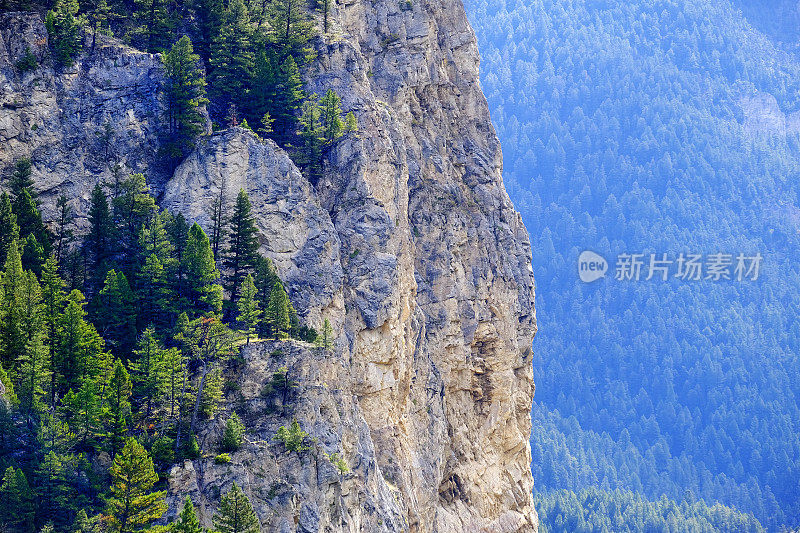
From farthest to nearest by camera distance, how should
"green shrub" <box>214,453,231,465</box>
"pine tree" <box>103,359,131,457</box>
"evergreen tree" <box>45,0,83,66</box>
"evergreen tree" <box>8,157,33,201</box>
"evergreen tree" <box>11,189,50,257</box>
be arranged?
1. "evergreen tree" <box>45,0,83,66</box>
2. "evergreen tree" <box>8,157,33,201</box>
3. "evergreen tree" <box>11,189,50,257</box>
4. "green shrub" <box>214,453,231,465</box>
5. "pine tree" <box>103,359,131,457</box>

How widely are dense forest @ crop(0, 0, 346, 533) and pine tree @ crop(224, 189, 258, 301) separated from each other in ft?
0.40

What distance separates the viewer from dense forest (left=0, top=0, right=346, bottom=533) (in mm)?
78812

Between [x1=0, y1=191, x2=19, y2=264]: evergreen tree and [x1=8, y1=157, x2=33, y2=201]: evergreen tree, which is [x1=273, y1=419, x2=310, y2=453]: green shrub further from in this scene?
[x1=8, y1=157, x2=33, y2=201]: evergreen tree

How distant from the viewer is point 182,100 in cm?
10406

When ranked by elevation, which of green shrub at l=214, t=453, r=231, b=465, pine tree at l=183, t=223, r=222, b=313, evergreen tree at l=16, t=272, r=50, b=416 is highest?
pine tree at l=183, t=223, r=222, b=313

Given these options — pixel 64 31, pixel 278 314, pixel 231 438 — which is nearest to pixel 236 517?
pixel 231 438

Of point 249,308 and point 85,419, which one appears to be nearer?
point 85,419

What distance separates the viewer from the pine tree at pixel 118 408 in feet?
266

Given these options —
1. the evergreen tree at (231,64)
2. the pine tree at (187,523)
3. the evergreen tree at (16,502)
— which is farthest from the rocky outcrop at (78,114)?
the pine tree at (187,523)

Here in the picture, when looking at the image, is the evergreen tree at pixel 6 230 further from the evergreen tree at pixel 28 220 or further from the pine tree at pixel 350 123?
the pine tree at pixel 350 123

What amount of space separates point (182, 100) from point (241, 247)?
16.2 meters

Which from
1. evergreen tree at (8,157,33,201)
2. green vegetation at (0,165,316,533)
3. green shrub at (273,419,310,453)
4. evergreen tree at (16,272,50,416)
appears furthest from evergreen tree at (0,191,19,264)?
green shrub at (273,419,310,453)

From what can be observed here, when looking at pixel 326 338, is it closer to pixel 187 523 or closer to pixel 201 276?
pixel 201 276

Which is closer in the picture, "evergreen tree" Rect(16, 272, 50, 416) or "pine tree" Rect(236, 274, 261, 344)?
"evergreen tree" Rect(16, 272, 50, 416)
